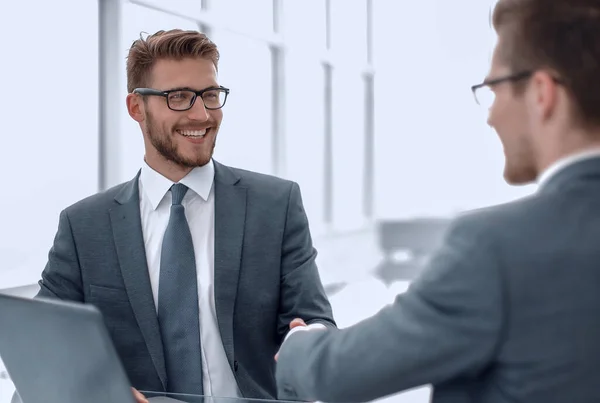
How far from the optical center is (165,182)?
187 cm

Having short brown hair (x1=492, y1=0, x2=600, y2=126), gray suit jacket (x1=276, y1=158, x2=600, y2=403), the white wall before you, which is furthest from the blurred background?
gray suit jacket (x1=276, y1=158, x2=600, y2=403)

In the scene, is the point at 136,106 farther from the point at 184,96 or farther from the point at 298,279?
the point at 298,279

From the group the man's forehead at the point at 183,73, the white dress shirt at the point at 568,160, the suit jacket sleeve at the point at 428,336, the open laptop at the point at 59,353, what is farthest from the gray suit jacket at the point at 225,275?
the white dress shirt at the point at 568,160

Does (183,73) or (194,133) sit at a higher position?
(183,73)

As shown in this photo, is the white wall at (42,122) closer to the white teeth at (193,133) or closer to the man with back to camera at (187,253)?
the man with back to camera at (187,253)

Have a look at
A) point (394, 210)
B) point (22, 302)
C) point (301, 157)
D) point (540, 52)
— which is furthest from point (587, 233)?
point (394, 210)

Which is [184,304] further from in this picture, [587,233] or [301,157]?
[301,157]

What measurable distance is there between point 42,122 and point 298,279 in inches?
66.9

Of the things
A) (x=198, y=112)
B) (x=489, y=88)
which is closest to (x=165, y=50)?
(x=198, y=112)

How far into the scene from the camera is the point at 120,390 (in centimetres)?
112

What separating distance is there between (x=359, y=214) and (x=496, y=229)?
328 inches

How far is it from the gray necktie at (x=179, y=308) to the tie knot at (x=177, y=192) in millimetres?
22

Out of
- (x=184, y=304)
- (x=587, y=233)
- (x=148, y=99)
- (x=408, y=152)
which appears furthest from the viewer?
(x=408, y=152)

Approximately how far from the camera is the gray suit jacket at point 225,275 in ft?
5.79
